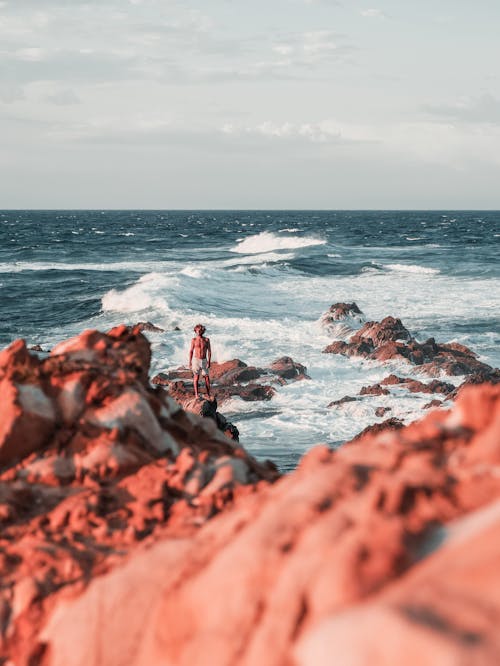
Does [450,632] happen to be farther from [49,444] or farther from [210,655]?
[49,444]

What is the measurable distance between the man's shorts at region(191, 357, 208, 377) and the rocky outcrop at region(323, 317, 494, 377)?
30.8 ft

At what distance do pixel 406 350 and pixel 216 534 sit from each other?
825 inches

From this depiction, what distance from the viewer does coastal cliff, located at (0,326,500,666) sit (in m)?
3.03

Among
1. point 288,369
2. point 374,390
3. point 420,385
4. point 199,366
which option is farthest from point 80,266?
point 199,366

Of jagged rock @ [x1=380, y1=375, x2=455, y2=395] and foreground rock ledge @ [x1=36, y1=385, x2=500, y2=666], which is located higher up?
foreground rock ledge @ [x1=36, y1=385, x2=500, y2=666]

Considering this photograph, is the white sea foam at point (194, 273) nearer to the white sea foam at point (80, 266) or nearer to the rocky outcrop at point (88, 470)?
the white sea foam at point (80, 266)

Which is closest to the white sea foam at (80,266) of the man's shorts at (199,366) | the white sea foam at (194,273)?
the white sea foam at (194,273)

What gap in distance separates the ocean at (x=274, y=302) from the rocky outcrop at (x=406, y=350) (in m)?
0.58

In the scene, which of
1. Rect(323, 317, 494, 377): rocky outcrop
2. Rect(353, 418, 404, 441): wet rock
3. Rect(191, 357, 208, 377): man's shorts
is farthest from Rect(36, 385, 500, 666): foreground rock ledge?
Rect(323, 317, 494, 377): rocky outcrop

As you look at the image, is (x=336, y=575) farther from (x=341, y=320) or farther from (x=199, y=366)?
(x=341, y=320)

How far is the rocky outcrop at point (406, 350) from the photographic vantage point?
23281 mm

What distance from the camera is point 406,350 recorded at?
24938 millimetres

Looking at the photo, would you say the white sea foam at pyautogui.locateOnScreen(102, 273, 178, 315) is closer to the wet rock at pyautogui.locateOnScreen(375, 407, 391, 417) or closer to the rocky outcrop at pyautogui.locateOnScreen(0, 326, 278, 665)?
the wet rock at pyautogui.locateOnScreen(375, 407, 391, 417)

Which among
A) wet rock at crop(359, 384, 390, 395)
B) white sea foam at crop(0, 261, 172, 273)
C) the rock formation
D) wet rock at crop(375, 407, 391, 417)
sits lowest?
wet rock at crop(375, 407, 391, 417)
